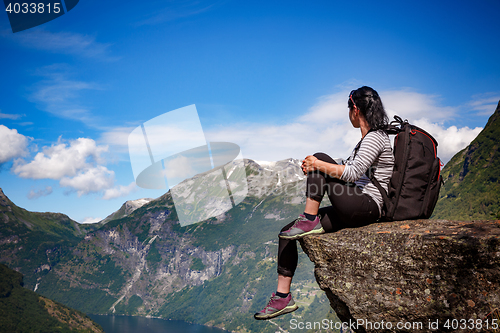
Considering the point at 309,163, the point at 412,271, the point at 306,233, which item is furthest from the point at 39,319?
the point at 412,271

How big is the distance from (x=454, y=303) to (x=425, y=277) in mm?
410

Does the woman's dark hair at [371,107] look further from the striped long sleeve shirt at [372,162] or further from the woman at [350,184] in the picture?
the striped long sleeve shirt at [372,162]

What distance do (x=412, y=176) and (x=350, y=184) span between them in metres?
0.90

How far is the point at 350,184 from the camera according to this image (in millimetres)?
4945

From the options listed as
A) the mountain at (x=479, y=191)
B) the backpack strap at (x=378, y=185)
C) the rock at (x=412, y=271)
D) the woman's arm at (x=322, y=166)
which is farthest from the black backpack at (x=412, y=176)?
the mountain at (x=479, y=191)

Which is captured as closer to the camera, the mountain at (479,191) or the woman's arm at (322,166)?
the woman's arm at (322,166)

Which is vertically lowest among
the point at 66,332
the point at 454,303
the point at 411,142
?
the point at 66,332

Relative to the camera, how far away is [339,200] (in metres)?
4.87

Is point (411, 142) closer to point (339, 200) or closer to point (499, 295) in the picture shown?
point (339, 200)

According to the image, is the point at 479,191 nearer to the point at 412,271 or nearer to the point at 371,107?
the point at 371,107

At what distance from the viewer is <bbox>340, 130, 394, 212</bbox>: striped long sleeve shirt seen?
4652mm

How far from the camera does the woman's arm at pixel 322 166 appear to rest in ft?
15.5

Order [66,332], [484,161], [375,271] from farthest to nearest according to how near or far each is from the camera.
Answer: [484,161], [66,332], [375,271]

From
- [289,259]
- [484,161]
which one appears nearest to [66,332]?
[289,259]
